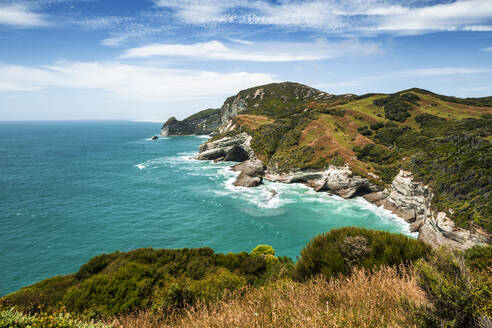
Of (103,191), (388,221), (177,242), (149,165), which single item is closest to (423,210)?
(388,221)

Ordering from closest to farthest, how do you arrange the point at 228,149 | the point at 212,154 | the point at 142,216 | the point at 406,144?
the point at 142,216 < the point at 406,144 < the point at 228,149 < the point at 212,154

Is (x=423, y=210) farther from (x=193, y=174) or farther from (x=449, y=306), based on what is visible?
(x=193, y=174)

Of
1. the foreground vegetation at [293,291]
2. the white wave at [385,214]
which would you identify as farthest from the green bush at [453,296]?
the white wave at [385,214]

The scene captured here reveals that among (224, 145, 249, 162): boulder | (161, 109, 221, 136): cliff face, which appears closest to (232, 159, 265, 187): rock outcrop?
(224, 145, 249, 162): boulder

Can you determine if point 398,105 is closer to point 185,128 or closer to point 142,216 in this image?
point 142,216

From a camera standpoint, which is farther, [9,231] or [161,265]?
[9,231]

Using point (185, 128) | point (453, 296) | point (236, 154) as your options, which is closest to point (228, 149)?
point (236, 154)
